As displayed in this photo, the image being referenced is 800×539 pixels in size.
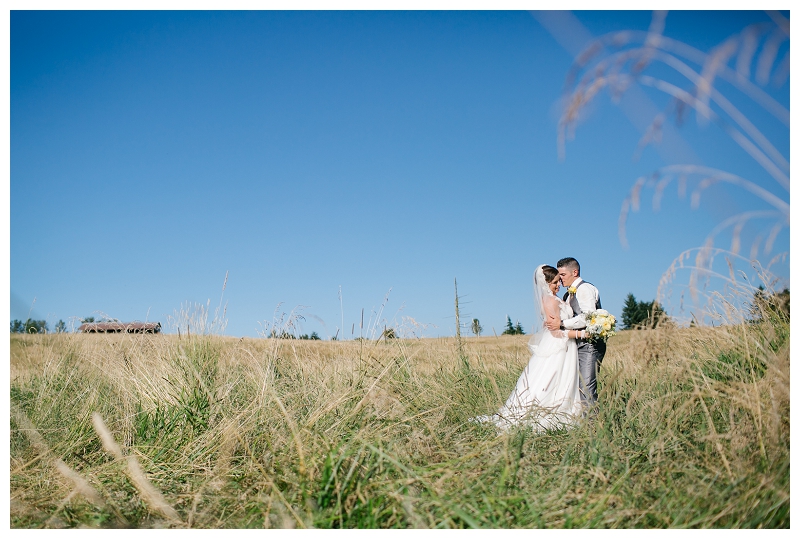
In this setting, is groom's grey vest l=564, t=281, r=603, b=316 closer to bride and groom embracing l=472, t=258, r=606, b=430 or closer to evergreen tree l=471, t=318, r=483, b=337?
bride and groom embracing l=472, t=258, r=606, b=430

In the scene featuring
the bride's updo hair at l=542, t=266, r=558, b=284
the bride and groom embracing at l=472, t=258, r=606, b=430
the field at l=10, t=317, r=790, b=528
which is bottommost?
the field at l=10, t=317, r=790, b=528

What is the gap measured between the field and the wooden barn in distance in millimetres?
1677

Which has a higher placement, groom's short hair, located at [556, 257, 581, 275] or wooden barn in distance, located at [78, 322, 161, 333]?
groom's short hair, located at [556, 257, 581, 275]

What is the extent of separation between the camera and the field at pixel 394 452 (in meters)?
2.39

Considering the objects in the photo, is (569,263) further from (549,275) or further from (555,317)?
(555,317)

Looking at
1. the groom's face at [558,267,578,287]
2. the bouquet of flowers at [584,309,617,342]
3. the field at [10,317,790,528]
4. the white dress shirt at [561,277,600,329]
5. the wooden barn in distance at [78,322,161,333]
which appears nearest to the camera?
the field at [10,317,790,528]

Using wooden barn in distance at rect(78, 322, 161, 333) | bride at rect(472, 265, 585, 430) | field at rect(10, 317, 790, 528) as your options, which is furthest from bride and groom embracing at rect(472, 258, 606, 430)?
wooden barn in distance at rect(78, 322, 161, 333)

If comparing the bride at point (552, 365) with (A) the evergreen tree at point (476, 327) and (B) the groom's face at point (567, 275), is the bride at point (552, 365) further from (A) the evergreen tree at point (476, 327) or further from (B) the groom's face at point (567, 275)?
(A) the evergreen tree at point (476, 327)

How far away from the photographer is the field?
2.39 m

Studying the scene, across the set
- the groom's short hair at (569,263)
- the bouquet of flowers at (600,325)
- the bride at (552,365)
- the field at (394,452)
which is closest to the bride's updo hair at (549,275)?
the bride at (552,365)

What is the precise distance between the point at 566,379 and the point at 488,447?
2.37 m

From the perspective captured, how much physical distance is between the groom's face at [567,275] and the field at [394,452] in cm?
131

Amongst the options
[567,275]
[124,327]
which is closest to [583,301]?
[567,275]

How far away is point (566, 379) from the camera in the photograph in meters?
5.23
